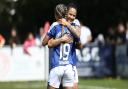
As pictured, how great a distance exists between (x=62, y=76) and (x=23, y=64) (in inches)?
529

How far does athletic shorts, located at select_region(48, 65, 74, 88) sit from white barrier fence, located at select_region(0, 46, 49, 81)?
13.0m

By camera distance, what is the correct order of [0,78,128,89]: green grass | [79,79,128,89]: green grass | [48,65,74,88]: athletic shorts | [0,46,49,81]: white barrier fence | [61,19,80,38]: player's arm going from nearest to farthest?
[61,19,80,38]: player's arm → [48,65,74,88]: athletic shorts → [79,79,128,89]: green grass → [0,78,128,89]: green grass → [0,46,49,81]: white barrier fence

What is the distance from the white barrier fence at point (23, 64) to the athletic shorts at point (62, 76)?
13.0 m

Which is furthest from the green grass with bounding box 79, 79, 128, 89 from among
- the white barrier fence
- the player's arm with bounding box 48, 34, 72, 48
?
the player's arm with bounding box 48, 34, 72, 48

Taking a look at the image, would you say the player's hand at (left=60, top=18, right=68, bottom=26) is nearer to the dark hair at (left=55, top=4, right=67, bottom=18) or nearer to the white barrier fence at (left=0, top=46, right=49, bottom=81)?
the dark hair at (left=55, top=4, right=67, bottom=18)

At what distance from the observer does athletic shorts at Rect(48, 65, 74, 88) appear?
11883 mm

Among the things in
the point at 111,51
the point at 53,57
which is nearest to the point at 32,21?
the point at 111,51

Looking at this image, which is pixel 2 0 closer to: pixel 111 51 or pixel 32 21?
pixel 32 21

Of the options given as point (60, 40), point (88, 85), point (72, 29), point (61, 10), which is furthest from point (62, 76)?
point (88, 85)

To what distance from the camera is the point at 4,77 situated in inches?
982

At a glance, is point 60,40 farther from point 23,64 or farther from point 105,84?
point 23,64

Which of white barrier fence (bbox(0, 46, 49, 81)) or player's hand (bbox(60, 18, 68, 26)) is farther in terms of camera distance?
white barrier fence (bbox(0, 46, 49, 81))

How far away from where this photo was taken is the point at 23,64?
82.8 ft

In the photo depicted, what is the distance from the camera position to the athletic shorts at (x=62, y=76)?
1188 cm
